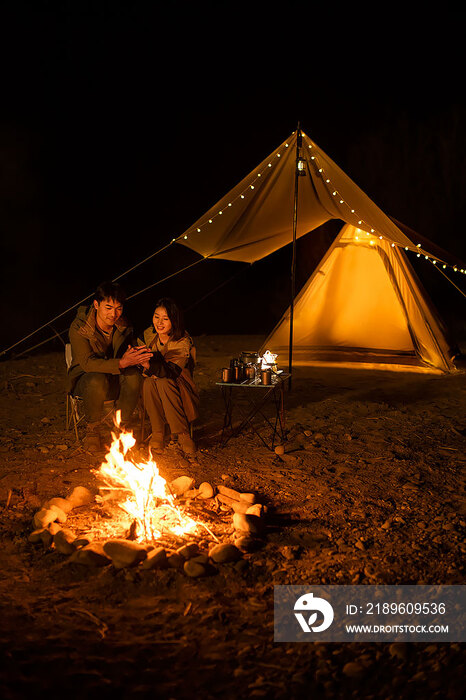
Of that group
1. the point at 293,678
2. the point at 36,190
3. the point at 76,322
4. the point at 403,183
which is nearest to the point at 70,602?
the point at 293,678

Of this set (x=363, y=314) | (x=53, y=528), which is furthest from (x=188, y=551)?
(x=363, y=314)

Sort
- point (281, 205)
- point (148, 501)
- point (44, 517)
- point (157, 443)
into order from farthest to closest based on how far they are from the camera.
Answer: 1. point (281, 205)
2. point (157, 443)
3. point (148, 501)
4. point (44, 517)

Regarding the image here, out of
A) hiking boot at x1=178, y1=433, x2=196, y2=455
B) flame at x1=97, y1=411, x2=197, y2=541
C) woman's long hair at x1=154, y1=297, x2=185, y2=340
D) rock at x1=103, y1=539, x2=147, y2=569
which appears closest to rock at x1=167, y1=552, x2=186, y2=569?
rock at x1=103, y1=539, x2=147, y2=569

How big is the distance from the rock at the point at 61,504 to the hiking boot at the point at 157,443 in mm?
1074

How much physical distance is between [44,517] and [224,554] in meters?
Result: 0.91

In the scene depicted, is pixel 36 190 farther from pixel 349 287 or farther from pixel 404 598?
pixel 404 598

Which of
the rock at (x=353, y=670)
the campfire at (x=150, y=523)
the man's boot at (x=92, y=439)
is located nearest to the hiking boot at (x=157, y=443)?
the man's boot at (x=92, y=439)

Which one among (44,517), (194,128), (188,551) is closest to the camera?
(188,551)

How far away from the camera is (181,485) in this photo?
3418 mm

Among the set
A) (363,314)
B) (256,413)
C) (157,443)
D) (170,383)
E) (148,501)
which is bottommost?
(148,501)

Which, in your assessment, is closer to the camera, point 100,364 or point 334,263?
point 100,364

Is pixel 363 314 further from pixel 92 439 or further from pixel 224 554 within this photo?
pixel 224 554

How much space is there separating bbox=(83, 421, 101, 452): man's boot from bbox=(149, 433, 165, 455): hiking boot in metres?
0.36

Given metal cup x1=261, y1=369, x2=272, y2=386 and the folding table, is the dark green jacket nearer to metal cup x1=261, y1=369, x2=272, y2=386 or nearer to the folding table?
the folding table
